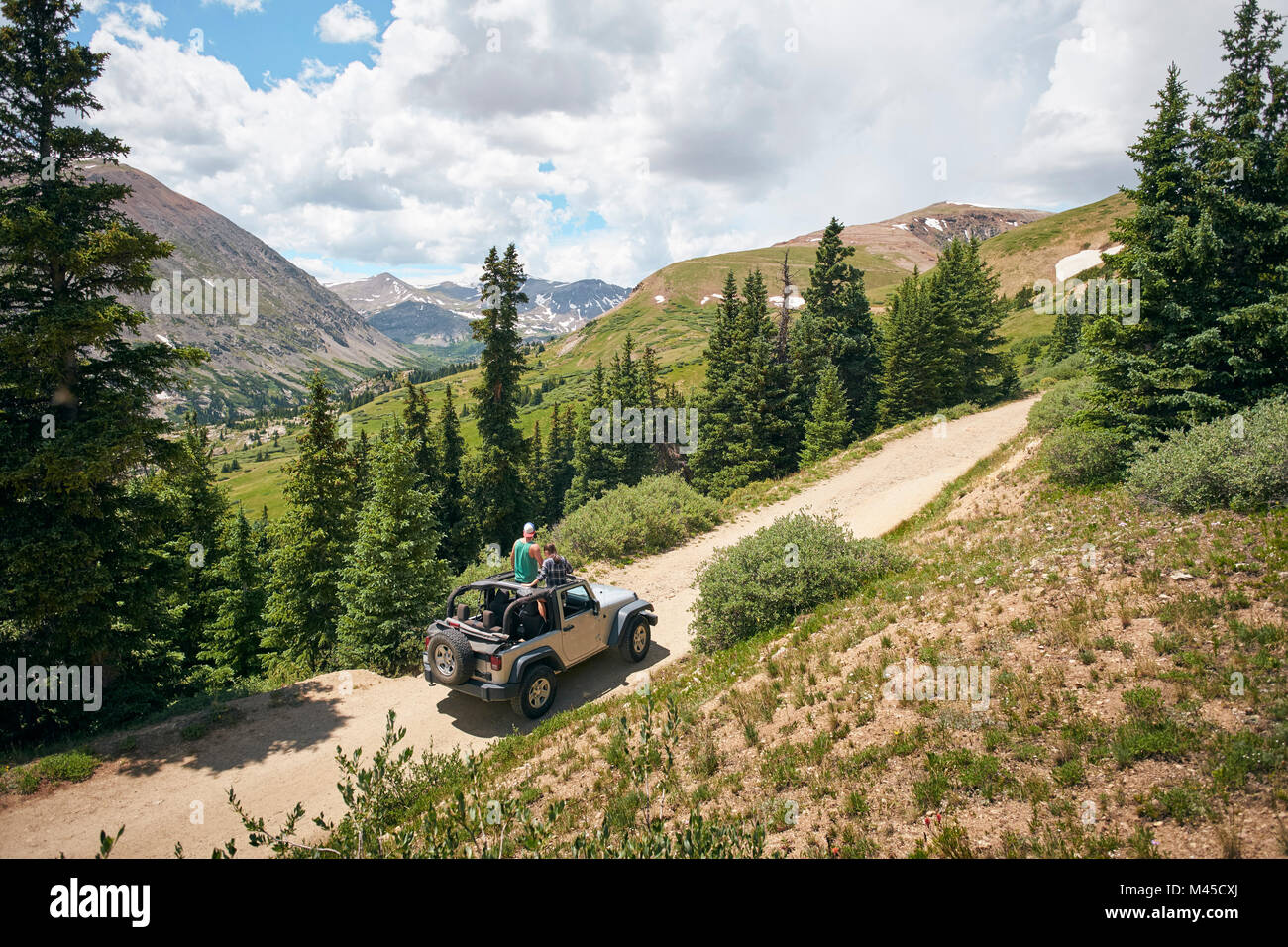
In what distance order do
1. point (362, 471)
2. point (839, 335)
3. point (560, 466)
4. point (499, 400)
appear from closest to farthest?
point (362, 471) < point (499, 400) < point (839, 335) < point (560, 466)

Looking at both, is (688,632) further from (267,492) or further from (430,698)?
(267,492)

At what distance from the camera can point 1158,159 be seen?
13.3m

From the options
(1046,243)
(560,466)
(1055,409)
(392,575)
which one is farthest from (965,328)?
(1046,243)

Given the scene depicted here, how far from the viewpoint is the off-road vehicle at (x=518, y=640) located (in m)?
9.66

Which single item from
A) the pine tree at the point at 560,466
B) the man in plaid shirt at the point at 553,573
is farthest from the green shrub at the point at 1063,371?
the pine tree at the point at 560,466

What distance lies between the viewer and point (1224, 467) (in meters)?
9.88

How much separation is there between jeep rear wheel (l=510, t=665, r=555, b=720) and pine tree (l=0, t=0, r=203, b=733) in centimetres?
818

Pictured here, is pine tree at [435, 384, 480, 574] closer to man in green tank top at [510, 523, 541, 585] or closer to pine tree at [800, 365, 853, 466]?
pine tree at [800, 365, 853, 466]

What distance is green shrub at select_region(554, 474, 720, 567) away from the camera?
762 inches

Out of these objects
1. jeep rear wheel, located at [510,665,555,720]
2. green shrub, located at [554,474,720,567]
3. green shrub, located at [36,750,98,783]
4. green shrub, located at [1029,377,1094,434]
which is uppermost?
green shrub, located at [1029,377,1094,434]

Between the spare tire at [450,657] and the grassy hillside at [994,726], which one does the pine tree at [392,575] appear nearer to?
the spare tire at [450,657]

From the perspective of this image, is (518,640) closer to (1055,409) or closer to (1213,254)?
(1213,254)

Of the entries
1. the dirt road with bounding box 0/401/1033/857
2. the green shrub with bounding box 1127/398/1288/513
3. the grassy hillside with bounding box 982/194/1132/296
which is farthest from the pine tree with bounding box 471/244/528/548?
the grassy hillside with bounding box 982/194/1132/296
